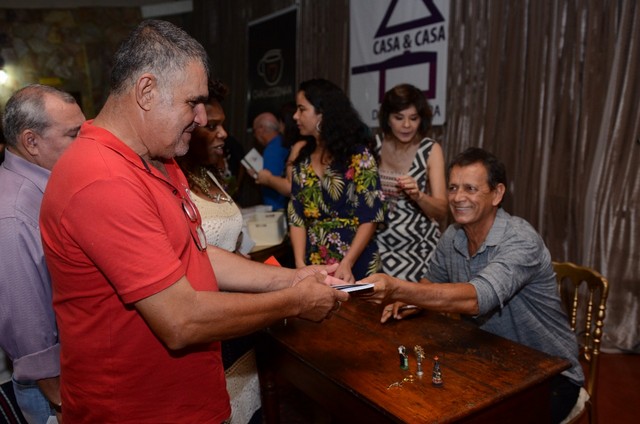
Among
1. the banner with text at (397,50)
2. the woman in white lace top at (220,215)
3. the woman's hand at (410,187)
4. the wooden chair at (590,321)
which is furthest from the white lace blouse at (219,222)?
the banner with text at (397,50)

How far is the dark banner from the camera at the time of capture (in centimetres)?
694

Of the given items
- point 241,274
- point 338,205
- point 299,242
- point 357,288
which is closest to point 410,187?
point 338,205

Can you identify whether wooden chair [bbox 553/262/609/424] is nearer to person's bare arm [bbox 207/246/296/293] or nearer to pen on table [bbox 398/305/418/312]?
pen on table [bbox 398/305/418/312]

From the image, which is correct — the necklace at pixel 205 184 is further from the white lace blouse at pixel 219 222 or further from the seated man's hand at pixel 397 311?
the seated man's hand at pixel 397 311

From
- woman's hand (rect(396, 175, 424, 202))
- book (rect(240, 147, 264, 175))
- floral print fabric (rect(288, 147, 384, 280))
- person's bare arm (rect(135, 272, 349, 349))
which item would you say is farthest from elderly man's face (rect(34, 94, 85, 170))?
book (rect(240, 147, 264, 175))

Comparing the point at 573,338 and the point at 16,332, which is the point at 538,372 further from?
the point at 16,332

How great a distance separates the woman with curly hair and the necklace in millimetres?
639

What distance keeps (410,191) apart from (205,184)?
122 centimetres

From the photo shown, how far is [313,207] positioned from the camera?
289cm

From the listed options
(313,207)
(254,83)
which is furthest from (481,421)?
(254,83)

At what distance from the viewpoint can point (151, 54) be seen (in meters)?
1.18

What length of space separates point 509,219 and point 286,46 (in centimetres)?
558

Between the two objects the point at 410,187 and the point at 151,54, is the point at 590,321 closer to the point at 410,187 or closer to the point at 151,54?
the point at 410,187

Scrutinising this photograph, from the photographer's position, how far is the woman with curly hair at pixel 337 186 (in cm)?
279
